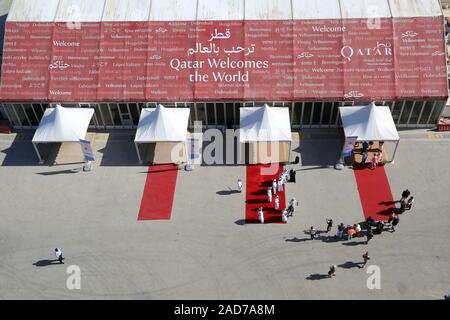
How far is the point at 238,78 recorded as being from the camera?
37.7 meters

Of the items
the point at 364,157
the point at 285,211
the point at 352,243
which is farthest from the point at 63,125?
the point at 364,157

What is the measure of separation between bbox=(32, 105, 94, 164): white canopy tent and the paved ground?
8.31 ft

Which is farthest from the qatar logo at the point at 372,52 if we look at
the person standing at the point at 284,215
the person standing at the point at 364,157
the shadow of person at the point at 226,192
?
the shadow of person at the point at 226,192

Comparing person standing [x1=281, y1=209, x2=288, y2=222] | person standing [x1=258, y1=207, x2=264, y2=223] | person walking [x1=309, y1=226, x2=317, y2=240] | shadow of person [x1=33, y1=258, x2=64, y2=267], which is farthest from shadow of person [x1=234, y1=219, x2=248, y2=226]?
shadow of person [x1=33, y1=258, x2=64, y2=267]

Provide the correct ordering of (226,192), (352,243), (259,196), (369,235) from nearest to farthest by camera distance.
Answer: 1. (369,235)
2. (352,243)
3. (259,196)
4. (226,192)

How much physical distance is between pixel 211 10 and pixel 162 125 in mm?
10584

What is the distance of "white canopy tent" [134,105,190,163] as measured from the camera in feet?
117

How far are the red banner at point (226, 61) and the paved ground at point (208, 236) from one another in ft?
15.5

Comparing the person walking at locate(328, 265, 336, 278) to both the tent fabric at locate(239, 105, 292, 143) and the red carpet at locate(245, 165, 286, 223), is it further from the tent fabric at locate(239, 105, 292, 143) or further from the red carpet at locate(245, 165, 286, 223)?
the tent fabric at locate(239, 105, 292, 143)

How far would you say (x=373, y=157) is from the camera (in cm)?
3594

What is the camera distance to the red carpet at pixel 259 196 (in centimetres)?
3309

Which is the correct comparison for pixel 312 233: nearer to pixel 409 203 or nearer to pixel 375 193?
pixel 375 193

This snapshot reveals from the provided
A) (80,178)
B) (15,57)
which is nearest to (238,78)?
(80,178)

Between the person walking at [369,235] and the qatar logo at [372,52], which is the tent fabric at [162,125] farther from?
the person walking at [369,235]
